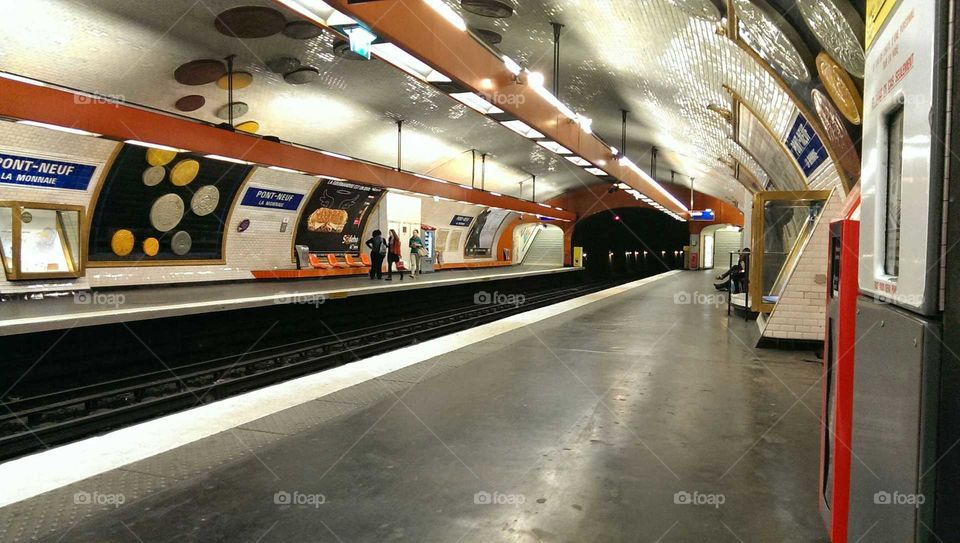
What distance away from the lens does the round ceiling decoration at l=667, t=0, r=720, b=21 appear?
18.9 feet

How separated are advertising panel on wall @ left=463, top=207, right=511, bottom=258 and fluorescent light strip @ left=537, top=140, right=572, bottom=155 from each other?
58.2 ft

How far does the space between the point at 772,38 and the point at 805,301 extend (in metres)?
2.86

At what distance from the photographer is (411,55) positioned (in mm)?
4980

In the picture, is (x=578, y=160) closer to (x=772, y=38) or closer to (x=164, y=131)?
(x=772, y=38)

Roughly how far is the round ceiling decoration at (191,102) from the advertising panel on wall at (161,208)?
0.98 m

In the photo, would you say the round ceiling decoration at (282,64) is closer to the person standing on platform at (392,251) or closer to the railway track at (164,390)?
the railway track at (164,390)

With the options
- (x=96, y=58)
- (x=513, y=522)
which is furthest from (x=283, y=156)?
(x=513, y=522)

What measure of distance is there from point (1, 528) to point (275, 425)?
145 centimetres

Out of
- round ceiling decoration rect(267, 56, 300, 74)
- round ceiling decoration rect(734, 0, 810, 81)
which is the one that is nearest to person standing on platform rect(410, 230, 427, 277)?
round ceiling decoration rect(267, 56, 300, 74)

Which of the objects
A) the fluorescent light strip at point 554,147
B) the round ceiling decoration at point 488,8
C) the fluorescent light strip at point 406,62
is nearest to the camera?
the fluorescent light strip at point 406,62

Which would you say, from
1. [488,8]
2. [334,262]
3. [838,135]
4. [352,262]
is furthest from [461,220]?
[838,135]

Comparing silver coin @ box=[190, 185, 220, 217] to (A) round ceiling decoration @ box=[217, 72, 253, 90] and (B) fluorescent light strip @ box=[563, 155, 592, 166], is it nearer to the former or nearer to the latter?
(A) round ceiling decoration @ box=[217, 72, 253, 90]

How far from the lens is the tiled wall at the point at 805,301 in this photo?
6543 mm

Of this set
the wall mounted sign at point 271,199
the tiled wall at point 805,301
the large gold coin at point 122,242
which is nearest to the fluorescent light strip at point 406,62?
the tiled wall at point 805,301
